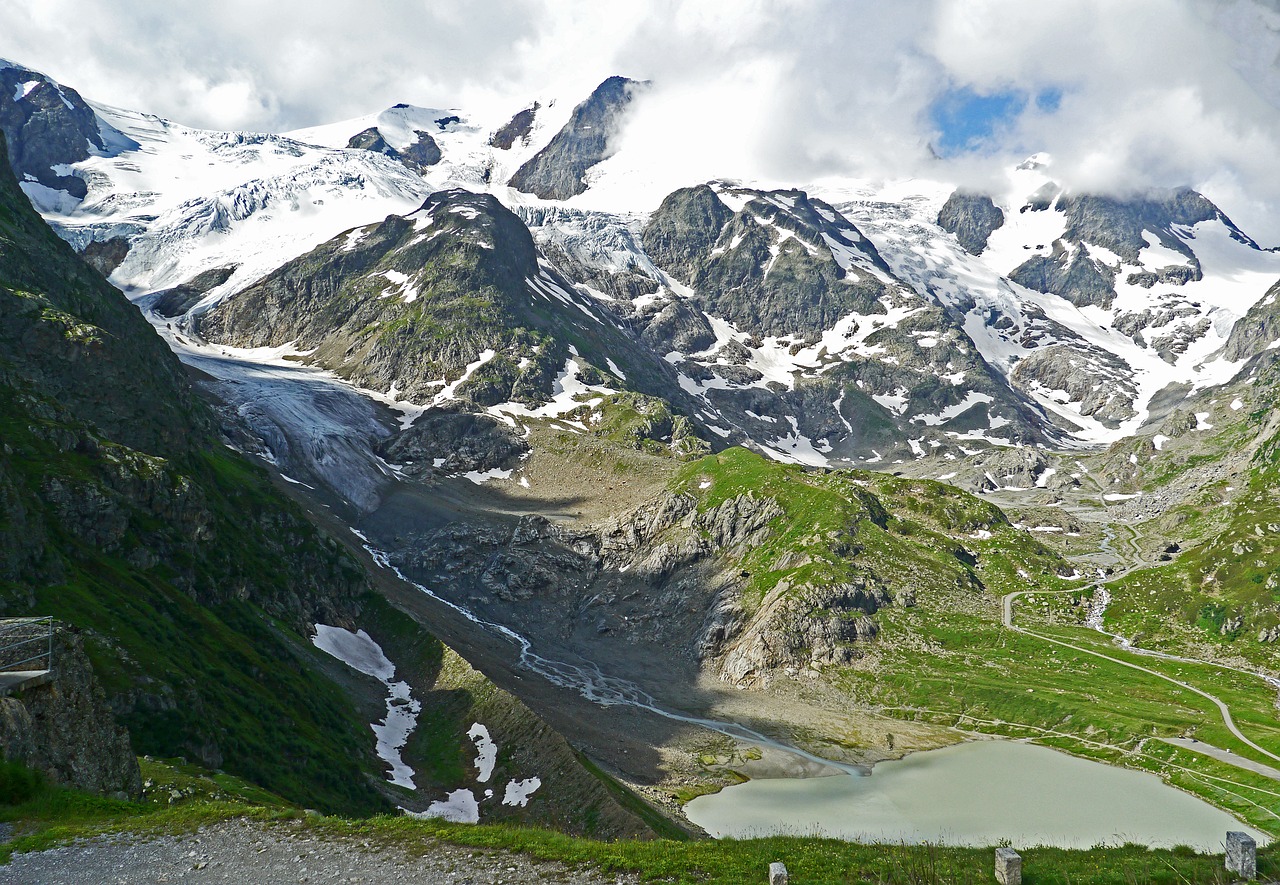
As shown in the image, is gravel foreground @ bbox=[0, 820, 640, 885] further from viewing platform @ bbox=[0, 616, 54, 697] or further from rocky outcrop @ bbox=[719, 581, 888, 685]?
rocky outcrop @ bbox=[719, 581, 888, 685]

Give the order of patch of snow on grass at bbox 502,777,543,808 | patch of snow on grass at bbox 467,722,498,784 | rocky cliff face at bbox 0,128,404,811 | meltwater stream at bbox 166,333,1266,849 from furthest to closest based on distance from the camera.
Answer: meltwater stream at bbox 166,333,1266,849 → patch of snow on grass at bbox 467,722,498,784 → patch of snow on grass at bbox 502,777,543,808 → rocky cliff face at bbox 0,128,404,811

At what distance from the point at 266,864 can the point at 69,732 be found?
39.3ft

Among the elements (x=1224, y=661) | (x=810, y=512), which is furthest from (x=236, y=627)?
(x=1224, y=661)

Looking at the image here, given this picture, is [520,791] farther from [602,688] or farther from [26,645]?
[602,688]

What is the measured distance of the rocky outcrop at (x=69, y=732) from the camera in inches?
1046

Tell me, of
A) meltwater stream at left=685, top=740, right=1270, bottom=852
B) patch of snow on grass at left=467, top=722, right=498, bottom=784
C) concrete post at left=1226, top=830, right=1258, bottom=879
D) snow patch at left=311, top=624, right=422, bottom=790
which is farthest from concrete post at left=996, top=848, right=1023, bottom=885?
patch of snow on grass at left=467, top=722, right=498, bottom=784

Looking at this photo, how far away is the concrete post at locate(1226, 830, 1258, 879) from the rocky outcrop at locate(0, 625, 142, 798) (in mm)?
37296

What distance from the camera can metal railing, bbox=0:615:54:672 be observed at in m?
28.8

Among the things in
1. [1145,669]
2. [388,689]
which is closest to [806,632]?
[1145,669]

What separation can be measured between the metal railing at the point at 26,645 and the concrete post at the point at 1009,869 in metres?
33.5

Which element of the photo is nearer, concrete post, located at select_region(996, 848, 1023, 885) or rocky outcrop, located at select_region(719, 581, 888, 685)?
concrete post, located at select_region(996, 848, 1023, 885)

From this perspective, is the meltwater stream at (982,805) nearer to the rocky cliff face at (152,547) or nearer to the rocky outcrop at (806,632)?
the rocky outcrop at (806,632)

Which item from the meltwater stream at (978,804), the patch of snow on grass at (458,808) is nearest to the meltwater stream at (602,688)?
the meltwater stream at (978,804)

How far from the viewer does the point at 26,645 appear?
29688 mm
